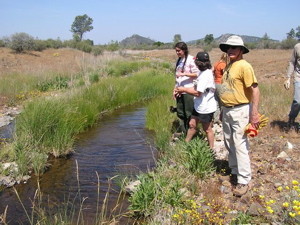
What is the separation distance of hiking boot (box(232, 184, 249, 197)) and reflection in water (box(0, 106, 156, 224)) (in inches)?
56.7

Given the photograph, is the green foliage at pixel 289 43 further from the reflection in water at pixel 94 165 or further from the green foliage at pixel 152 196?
the green foliage at pixel 152 196

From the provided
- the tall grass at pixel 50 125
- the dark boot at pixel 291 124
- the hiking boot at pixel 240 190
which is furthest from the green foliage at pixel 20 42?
the hiking boot at pixel 240 190

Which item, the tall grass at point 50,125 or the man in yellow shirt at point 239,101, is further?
the tall grass at point 50,125

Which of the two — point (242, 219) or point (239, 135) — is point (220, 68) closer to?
point (239, 135)

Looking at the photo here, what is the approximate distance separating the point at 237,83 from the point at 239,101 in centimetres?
22

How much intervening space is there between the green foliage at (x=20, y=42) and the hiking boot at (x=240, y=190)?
88.5ft

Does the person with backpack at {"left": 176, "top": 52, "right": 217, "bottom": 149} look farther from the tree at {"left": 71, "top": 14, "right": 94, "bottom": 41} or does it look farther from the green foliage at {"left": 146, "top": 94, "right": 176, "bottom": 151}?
the tree at {"left": 71, "top": 14, "right": 94, "bottom": 41}

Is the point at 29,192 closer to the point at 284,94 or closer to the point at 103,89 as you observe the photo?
the point at 103,89

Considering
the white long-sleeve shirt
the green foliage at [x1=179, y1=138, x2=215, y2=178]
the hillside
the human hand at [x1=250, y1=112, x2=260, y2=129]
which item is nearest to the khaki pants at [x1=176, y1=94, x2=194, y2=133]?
the green foliage at [x1=179, y1=138, x2=215, y2=178]

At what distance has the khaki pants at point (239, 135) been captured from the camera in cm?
372

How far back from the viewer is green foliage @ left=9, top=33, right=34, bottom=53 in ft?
88.4

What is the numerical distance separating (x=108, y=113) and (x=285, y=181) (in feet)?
22.2

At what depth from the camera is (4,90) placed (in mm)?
11484

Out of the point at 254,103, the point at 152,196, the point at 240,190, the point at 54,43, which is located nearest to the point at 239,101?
the point at 254,103
